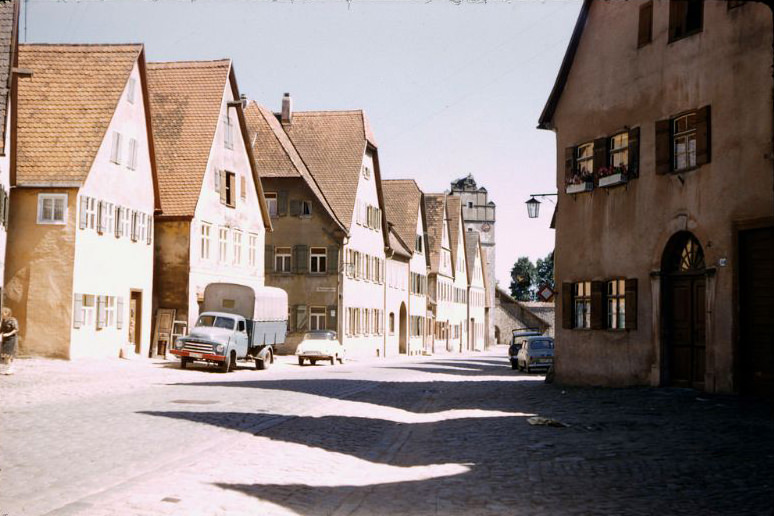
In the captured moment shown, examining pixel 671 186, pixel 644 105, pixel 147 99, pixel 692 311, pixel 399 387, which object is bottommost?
pixel 399 387

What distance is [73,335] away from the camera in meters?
34.9

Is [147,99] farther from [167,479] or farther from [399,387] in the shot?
[167,479]

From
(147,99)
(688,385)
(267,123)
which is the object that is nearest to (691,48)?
(688,385)

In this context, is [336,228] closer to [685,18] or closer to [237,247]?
[237,247]

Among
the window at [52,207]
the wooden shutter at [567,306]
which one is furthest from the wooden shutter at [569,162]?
the window at [52,207]

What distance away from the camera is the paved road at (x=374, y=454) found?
9305 millimetres

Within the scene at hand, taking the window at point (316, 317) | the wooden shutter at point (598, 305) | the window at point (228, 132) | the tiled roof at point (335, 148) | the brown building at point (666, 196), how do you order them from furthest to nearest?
the tiled roof at point (335, 148), the window at point (316, 317), the window at point (228, 132), the wooden shutter at point (598, 305), the brown building at point (666, 196)

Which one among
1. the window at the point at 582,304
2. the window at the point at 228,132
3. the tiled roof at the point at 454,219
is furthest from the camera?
the tiled roof at the point at 454,219

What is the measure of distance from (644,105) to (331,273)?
34.0 meters

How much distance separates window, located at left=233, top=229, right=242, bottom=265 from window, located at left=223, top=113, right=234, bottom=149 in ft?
13.2

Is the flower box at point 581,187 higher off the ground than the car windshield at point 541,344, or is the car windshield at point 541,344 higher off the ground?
the flower box at point 581,187

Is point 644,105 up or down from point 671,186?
up

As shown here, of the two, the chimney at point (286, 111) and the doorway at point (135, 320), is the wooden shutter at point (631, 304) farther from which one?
the chimney at point (286, 111)

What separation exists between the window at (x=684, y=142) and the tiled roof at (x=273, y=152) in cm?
3448
